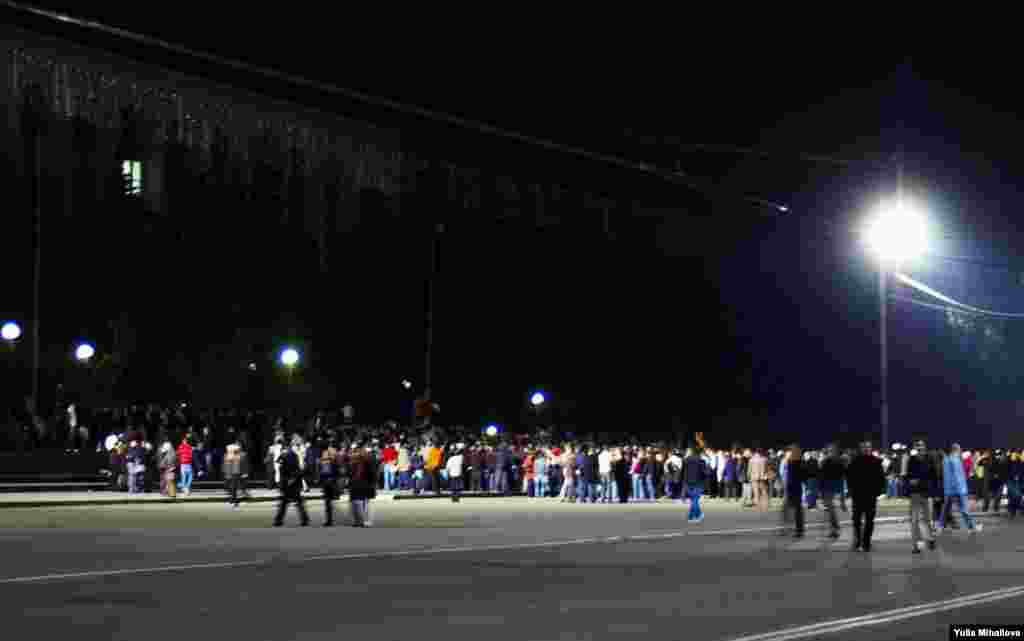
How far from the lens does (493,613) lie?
1567cm

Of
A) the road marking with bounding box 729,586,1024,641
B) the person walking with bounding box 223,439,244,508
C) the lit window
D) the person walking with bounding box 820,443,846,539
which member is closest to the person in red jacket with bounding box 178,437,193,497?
the person walking with bounding box 223,439,244,508

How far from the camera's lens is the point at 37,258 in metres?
58.1

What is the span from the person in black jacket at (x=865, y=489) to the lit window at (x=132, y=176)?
4539 cm

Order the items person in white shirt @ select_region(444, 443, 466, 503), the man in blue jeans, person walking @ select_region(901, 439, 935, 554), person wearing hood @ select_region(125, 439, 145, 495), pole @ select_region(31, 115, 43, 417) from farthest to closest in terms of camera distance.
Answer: pole @ select_region(31, 115, 43, 417)
person in white shirt @ select_region(444, 443, 466, 503)
person wearing hood @ select_region(125, 439, 145, 495)
the man in blue jeans
person walking @ select_region(901, 439, 935, 554)

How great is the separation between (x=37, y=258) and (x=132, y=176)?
10.9 meters

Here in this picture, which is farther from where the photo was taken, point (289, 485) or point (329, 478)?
point (329, 478)

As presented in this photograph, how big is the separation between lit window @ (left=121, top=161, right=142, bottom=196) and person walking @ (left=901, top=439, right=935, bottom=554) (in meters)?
45.7

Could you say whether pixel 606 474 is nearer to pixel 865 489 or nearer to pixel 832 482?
pixel 832 482

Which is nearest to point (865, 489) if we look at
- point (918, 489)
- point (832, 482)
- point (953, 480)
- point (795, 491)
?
point (918, 489)

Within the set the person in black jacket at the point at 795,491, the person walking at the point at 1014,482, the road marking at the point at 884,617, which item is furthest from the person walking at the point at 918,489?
the person walking at the point at 1014,482

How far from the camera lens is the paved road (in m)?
14.6

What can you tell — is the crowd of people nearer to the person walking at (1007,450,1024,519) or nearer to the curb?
the person walking at (1007,450,1024,519)

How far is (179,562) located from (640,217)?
75795 millimetres

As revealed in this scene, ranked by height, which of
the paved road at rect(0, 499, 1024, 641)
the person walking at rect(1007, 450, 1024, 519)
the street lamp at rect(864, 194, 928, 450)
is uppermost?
the street lamp at rect(864, 194, 928, 450)
